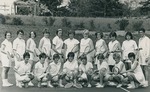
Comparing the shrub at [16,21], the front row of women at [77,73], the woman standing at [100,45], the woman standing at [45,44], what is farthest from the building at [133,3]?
the shrub at [16,21]

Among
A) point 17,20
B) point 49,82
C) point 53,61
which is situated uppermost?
point 17,20

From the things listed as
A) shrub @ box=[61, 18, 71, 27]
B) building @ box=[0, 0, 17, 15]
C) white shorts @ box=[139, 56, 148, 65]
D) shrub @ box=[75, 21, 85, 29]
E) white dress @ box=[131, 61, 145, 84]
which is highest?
building @ box=[0, 0, 17, 15]

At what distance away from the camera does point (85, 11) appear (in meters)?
4.86

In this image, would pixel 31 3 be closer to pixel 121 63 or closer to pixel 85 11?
pixel 85 11

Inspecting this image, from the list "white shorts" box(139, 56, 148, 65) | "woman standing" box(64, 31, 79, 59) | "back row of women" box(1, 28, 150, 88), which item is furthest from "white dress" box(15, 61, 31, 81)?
"white shorts" box(139, 56, 148, 65)

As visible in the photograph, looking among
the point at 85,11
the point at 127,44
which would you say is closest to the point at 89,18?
the point at 85,11

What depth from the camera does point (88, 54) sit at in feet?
15.8

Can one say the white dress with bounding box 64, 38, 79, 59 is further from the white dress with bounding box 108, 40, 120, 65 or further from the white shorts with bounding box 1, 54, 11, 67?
the white shorts with bounding box 1, 54, 11, 67

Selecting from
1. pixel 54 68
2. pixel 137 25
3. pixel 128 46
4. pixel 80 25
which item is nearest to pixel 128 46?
pixel 128 46

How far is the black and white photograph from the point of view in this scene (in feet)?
15.3

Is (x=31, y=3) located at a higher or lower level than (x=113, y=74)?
higher

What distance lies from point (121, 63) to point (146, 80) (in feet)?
1.49

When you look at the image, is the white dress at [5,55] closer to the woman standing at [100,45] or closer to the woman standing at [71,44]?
the woman standing at [71,44]

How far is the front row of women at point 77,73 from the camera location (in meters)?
4.68
